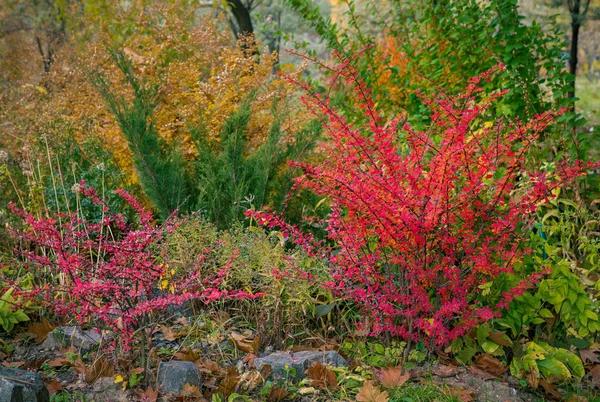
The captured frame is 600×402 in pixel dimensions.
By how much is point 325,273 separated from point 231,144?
1.34 m

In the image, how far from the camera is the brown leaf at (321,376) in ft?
9.30

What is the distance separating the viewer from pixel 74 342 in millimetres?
3170

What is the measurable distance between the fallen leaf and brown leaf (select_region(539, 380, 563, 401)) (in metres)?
1.42

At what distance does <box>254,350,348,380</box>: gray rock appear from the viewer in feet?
9.53

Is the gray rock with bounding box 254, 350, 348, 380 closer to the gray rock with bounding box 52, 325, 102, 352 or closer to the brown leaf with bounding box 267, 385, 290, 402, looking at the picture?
the brown leaf with bounding box 267, 385, 290, 402

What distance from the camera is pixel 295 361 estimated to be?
2.92m

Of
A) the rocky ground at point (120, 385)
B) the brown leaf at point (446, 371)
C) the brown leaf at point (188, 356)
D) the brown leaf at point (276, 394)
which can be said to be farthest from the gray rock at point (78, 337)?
the brown leaf at point (446, 371)

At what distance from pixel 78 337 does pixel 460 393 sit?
1925 mm

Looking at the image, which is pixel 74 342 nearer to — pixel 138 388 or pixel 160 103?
pixel 138 388

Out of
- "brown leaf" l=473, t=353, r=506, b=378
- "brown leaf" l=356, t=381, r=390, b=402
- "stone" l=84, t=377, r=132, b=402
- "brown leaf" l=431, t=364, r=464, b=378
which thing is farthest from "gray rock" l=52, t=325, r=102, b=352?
"brown leaf" l=473, t=353, r=506, b=378

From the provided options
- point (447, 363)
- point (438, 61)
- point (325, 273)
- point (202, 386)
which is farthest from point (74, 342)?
point (438, 61)

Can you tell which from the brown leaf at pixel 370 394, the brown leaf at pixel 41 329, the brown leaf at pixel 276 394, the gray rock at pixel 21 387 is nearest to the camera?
the gray rock at pixel 21 387

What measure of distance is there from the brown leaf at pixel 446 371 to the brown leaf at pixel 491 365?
0.15 metres

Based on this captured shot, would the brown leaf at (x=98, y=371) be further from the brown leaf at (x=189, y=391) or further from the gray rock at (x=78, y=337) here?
the brown leaf at (x=189, y=391)
